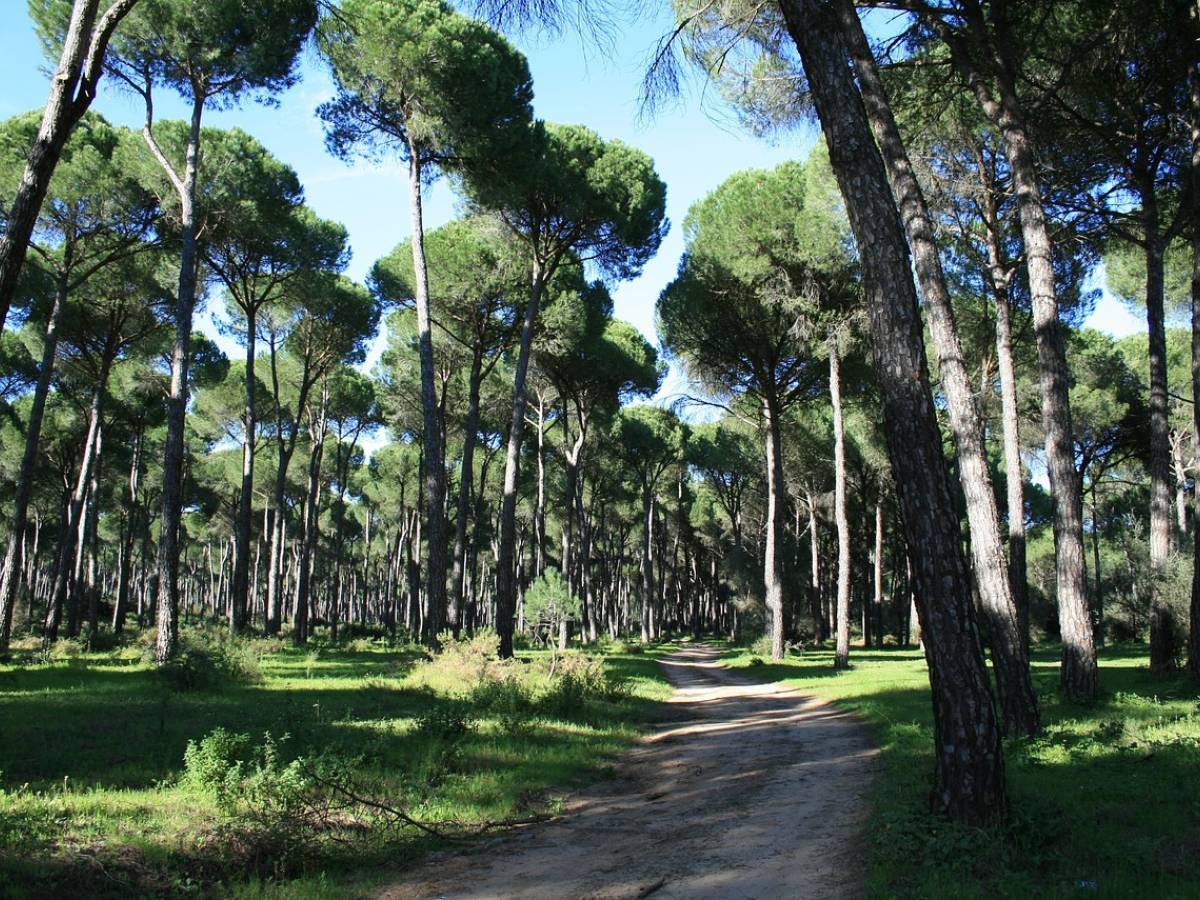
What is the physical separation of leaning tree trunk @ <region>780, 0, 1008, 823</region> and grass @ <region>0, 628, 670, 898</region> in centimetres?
337

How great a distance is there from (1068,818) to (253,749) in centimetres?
557

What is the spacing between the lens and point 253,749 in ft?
19.7

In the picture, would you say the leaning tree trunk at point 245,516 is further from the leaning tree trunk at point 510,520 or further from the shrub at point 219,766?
the shrub at point 219,766

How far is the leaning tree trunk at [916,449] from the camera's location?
186 inches

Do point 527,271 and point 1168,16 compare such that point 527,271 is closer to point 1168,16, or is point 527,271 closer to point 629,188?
point 629,188

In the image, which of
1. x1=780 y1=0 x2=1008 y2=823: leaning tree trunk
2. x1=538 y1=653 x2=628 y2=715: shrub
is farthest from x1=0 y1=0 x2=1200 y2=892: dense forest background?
x1=538 y1=653 x2=628 y2=715: shrub

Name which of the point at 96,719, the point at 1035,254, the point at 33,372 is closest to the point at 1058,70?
the point at 1035,254

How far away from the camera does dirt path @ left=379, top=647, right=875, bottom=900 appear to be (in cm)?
436

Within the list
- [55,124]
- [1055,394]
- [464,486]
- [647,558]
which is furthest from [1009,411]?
[647,558]

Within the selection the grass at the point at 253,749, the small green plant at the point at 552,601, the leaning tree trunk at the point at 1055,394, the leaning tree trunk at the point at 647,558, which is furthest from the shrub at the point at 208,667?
the leaning tree trunk at the point at 647,558

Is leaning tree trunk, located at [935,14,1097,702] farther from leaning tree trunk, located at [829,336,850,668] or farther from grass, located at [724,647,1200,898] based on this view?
leaning tree trunk, located at [829,336,850,668]

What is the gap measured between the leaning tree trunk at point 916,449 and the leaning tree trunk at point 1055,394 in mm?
5652

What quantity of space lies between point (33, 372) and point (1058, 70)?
1161 inches

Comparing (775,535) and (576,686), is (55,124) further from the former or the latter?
(775,535)
